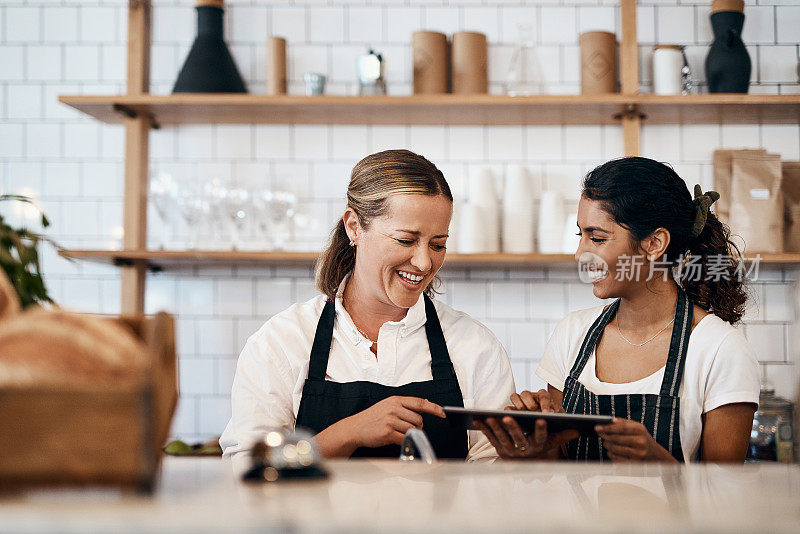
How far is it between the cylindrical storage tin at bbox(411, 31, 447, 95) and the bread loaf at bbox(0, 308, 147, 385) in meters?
2.73

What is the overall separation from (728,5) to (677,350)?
2.06 m

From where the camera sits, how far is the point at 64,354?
86 centimetres

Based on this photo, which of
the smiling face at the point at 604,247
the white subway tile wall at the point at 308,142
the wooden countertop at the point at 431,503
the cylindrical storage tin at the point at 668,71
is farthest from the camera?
the white subway tile wall at the point at 308,142


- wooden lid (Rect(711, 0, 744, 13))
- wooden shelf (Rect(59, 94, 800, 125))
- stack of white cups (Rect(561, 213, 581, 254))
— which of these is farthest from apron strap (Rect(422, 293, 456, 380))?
wooden lid (Rect(711, 0, 744, 13))

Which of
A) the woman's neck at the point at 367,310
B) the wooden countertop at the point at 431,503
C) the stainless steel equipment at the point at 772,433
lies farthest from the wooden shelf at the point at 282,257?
the wooden countertop at the point at 431,503

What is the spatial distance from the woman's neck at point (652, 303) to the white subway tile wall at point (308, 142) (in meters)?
1.31

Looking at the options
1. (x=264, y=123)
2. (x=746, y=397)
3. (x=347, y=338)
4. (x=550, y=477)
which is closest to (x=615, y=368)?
(x=746, y=397)

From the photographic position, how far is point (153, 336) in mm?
896

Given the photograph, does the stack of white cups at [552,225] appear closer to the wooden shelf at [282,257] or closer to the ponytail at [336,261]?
the wooden shelf at [282,257]

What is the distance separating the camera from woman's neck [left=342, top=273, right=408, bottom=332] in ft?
7.53

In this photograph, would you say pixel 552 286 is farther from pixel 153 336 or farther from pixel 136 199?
pixel 153 336

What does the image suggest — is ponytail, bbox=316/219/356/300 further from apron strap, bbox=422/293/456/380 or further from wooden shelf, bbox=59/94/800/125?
wooden shelf, bbox=59/94/800/125

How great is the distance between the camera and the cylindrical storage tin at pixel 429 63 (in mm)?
3457

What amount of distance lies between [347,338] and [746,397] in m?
1.06
